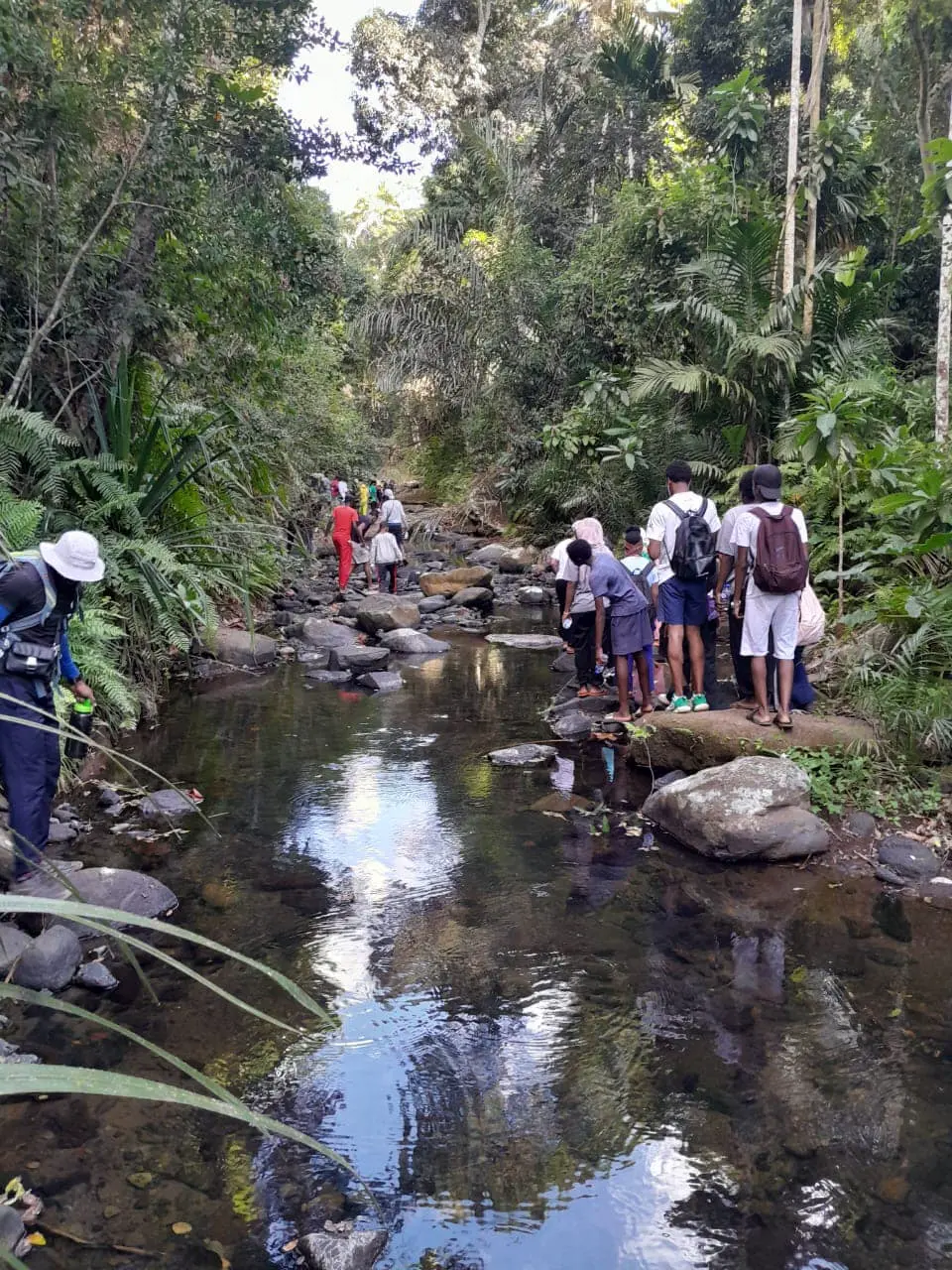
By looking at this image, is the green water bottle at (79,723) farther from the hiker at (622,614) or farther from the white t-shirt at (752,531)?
the white t-shirt at (752,531)

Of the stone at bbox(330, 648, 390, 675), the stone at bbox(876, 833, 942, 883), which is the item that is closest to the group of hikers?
the stone at bbox(876, 833, 942, 883)

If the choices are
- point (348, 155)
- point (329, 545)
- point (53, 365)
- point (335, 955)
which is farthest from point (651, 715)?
point (329, 545)

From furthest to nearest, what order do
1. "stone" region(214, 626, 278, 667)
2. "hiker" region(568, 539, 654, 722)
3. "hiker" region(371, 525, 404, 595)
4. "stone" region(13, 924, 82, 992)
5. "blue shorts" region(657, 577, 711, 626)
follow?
"hiker" region(371, 525, 404, 595), "stone" region(214, 626, 278, 667), "hiker" region(568, 539, 654, 722), "blue shorts" region(657, 577, 711, 626), "stone" region(13, 924, 82, 992)

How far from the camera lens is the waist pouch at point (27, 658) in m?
4.80

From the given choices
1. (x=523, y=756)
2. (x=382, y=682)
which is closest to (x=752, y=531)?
(x=523, y=756)

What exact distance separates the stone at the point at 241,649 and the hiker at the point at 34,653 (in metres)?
6.22

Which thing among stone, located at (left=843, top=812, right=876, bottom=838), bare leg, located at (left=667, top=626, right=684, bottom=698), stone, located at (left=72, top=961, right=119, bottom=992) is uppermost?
bare leg, located at (left=667, top=626, right=684, bottom=698)

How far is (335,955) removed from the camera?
4.85 m

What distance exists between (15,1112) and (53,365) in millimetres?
7222

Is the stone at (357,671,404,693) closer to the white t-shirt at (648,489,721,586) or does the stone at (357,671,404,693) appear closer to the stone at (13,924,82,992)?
the white t-shirt at (648,489,721,586)

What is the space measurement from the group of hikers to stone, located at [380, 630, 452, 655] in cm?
369

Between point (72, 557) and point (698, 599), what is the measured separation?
4.53m

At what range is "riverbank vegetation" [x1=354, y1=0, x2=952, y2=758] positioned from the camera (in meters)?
8.84

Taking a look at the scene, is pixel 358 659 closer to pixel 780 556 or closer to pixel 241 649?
pixel 241 649
